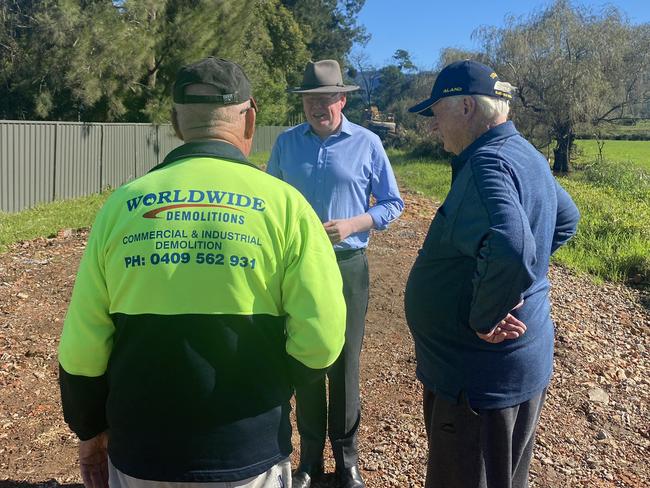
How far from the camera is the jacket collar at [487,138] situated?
2.33 m

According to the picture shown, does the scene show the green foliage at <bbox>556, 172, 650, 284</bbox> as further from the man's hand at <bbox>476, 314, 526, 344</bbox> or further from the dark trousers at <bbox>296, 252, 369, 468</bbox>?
the man's hand at <bbox>476, 314, 526, 344</bbox>

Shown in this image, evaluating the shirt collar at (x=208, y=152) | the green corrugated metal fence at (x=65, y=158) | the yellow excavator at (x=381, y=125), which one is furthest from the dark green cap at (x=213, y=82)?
the yellow excavator at (x=381, y=125)

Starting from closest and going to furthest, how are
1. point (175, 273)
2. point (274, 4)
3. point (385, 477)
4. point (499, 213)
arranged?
point (175, 273)
point (499, 213)
point (385, 477)
point (274, 4)

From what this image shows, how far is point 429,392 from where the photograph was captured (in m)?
2.47

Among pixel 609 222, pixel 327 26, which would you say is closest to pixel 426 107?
pixel 609 222

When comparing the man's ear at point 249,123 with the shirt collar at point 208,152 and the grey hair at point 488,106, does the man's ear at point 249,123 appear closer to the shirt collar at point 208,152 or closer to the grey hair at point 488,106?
the shirt collar at point 208,152

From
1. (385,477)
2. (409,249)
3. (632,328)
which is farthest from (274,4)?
(385,477)

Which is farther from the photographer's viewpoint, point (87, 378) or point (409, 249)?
point (409, 249)

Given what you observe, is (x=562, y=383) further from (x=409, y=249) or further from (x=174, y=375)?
(x=409, y=249)

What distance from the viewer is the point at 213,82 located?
1.80m

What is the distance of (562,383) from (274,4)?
43978 mm

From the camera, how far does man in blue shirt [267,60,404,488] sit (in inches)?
128

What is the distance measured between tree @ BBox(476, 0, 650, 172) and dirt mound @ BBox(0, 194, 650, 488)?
2041 centimetres

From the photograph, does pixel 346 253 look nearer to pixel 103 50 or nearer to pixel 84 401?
pixel 84 401
